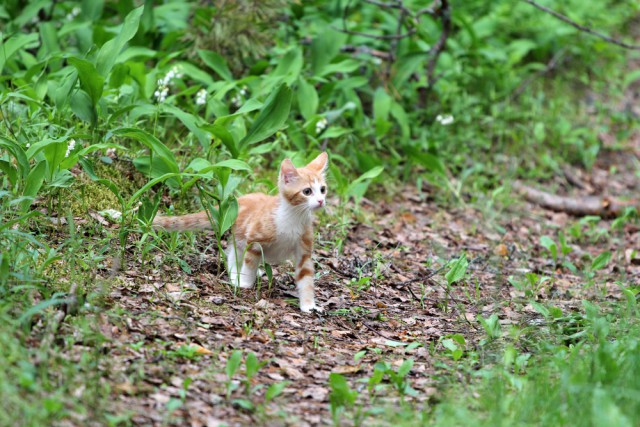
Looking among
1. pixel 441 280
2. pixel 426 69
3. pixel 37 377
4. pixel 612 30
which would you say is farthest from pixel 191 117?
pixel 612 30

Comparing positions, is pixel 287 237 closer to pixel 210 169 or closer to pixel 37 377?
pixel 210 169

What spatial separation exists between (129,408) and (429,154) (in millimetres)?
4595

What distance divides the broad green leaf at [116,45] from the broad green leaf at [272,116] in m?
1.02

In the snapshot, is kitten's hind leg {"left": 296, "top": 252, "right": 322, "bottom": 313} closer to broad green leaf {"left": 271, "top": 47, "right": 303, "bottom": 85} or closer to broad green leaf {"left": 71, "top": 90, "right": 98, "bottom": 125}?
broad green leaf {"left": 71, "top": 90, "right": 98, "bottom": 125}

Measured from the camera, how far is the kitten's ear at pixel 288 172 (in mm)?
4855

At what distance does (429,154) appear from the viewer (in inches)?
290

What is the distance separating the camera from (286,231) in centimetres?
492

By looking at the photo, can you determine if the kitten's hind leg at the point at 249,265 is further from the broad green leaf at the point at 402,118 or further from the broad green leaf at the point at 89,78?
the broad green leaf at the point at 402,118

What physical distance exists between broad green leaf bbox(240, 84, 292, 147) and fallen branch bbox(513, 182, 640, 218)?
3.58m

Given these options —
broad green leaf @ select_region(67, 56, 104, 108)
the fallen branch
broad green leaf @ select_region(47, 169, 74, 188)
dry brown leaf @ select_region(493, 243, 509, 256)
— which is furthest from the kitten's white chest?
the fallen branch

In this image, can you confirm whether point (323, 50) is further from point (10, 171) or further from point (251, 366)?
point (251, 366)

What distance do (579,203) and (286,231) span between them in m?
4.12

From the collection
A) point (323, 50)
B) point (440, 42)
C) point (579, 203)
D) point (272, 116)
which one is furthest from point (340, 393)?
point (440, 42)

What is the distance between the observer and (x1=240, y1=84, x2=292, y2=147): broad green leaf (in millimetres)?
5227
